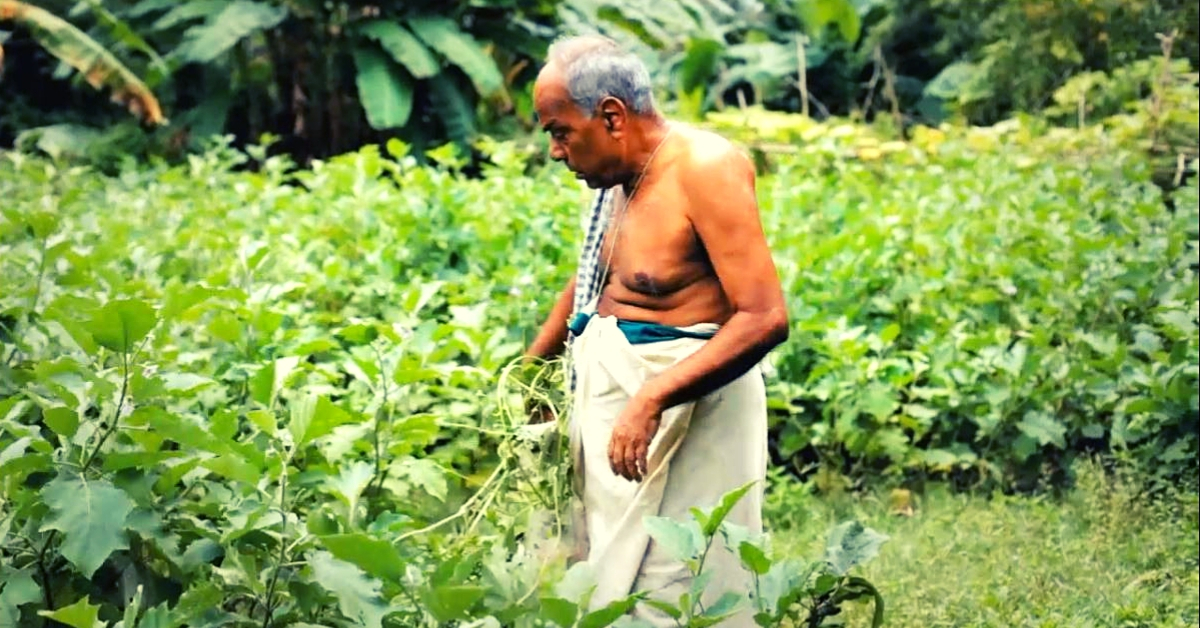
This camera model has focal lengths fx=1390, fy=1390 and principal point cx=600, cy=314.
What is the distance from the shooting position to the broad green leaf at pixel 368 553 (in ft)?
6.45

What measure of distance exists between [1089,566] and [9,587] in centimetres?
314

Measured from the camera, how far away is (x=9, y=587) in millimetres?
2322

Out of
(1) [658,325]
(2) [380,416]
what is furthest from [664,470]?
(2) [380,416]

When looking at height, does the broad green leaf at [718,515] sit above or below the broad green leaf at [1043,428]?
above

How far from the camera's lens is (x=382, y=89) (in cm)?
1116

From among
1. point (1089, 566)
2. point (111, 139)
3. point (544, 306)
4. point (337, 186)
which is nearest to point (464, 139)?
point (111, 139)

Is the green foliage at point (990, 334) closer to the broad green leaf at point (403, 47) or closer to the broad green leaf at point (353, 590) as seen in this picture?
the broad green leaf at point (353, 590)

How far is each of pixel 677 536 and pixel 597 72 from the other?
1049 mm

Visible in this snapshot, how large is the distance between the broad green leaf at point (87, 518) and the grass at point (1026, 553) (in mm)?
2008

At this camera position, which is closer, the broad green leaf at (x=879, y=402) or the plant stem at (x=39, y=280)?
the plant stem at (x=39, y=280)

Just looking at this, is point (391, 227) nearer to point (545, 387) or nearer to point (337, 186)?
point (337, 186)

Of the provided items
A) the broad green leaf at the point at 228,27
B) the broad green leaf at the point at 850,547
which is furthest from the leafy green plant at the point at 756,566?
the broad green leaf at the point at 228,27

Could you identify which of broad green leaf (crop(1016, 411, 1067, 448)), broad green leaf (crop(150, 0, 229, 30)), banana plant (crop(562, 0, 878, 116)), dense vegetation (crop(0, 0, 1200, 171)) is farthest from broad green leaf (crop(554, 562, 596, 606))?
broad green leaf (crop(150, 0, 229, 30))

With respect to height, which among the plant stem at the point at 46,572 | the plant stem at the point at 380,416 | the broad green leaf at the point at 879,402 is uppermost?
the plant stem at the point at 46,572
